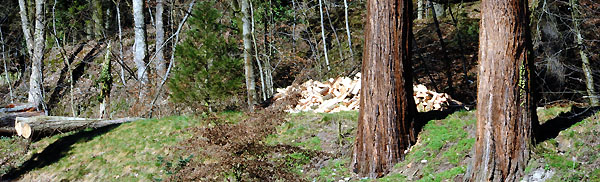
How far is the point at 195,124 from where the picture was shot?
38.5ft

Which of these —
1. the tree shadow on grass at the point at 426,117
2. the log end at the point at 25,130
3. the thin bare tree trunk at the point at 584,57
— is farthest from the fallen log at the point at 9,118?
the thin bare tree trunk at the point at 584,57

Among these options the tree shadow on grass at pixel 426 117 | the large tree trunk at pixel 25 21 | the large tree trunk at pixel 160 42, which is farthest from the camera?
the large tree trunk at pixel 25 21

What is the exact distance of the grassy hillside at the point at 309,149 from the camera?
609 cm

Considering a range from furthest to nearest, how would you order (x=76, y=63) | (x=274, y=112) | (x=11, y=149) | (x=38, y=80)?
(x=76, y=63), (x=38, y=80), (x=11, y=149), (x=274, y=112)

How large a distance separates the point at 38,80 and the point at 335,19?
36.9 ft

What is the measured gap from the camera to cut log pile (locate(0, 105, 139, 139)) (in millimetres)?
12352

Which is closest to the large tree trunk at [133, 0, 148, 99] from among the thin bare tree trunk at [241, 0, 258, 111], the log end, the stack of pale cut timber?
the thin bare tree trunk at [241, 0, 258, 111]

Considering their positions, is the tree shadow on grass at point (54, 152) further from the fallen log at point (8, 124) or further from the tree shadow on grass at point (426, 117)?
the tree shadow on grass at point (426, 117)

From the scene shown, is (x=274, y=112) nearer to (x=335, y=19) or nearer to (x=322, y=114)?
(x=322, y=114)

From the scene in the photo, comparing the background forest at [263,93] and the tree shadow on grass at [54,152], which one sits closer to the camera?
the background forest at [263,93]

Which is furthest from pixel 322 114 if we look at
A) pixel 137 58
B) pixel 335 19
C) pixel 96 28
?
pixel 96 28

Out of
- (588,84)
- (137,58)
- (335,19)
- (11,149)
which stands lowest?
(11,149)

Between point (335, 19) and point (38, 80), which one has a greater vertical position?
point (335, 19)

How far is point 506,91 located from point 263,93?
10299 millimetres
